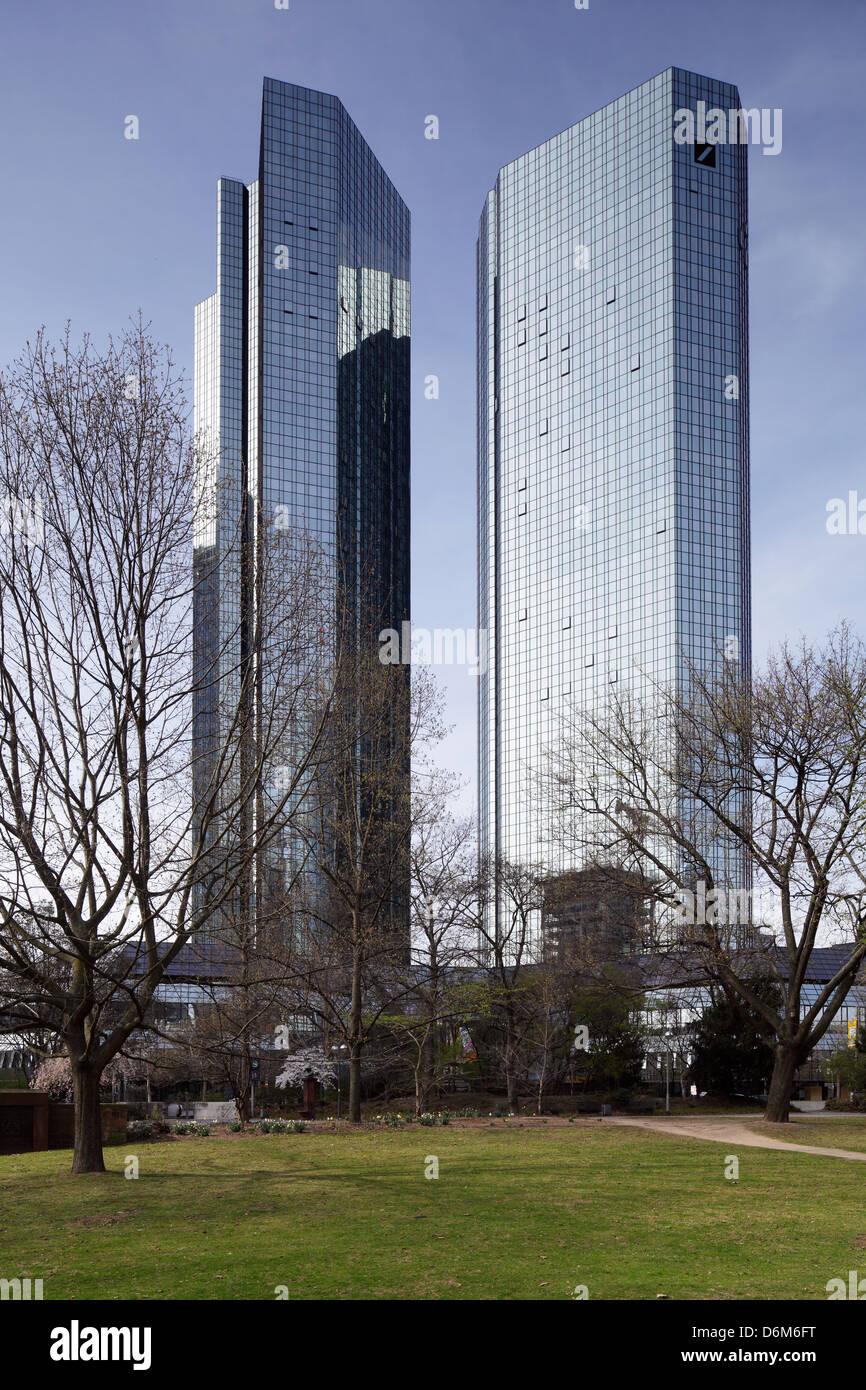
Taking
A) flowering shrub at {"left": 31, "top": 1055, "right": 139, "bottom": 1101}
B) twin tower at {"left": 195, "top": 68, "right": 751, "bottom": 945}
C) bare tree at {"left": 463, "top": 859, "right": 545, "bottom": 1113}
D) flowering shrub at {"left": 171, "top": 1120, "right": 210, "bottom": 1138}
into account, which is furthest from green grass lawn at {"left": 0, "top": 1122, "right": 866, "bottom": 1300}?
twin tower at {"left": 195, "top": 68, "right": 751, "bottom": 945}

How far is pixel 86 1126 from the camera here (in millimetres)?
16797

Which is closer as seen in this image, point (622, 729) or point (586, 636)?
point (622, 729)

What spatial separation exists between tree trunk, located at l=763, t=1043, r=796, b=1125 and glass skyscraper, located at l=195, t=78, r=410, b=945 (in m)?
79.5

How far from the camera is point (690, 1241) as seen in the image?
425 inches

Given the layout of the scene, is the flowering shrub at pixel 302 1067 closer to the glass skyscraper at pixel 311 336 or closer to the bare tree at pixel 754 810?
the bare tree at pixel 754 810

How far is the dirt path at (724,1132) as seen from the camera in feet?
71.1

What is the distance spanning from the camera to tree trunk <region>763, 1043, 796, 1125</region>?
2823 cm

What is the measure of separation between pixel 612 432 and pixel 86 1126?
11669 centimetres

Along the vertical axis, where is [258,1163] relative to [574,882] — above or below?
below

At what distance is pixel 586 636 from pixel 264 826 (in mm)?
107891

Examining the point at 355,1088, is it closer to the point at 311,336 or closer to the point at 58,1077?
the point at 58,1077
